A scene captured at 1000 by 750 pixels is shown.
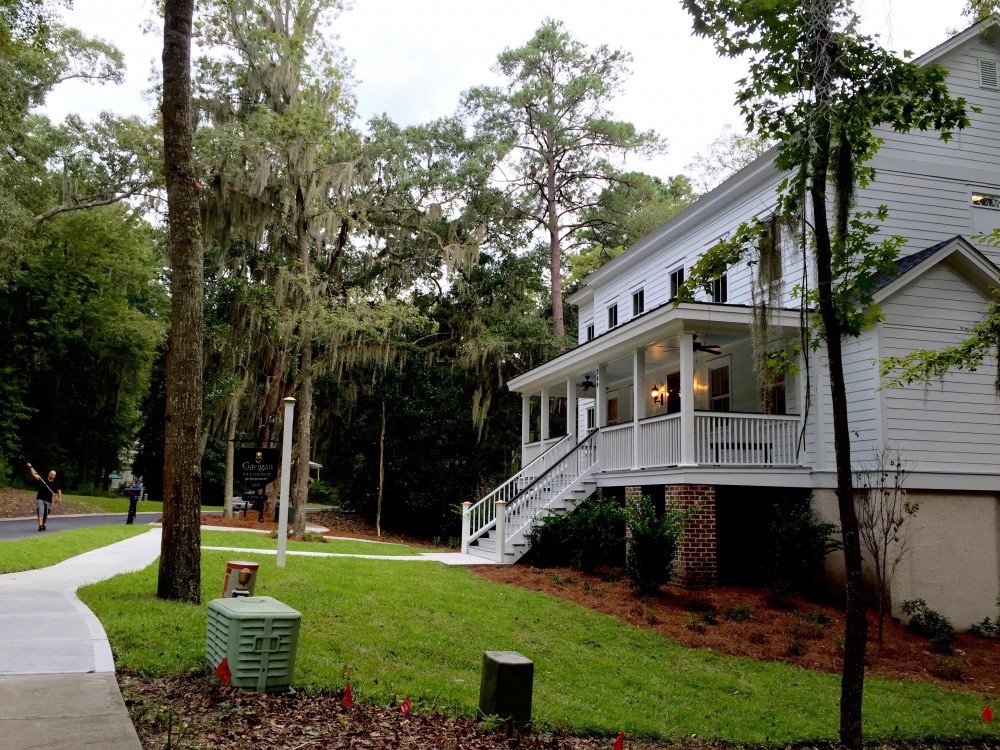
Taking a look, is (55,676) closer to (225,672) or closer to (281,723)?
(225,672)

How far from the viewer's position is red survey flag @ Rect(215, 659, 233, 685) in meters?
5.57

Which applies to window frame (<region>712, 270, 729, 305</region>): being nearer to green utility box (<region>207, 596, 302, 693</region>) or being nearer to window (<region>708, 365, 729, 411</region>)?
window (<region>708, 365, 729, 411</region>)

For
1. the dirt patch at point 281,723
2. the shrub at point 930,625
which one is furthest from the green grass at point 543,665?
the shrub at point 930,625

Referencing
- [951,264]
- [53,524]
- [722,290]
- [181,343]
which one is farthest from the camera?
Result: [53,524]

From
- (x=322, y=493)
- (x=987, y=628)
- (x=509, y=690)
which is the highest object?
(x=322, y=493)

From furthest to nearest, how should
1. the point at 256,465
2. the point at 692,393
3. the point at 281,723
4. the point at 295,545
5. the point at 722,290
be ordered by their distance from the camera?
the point at 722,290 < the point at 295,545 < the point at 256,465 < the point at 692,393 < the point at 281,723

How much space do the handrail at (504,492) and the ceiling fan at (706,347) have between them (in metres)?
3.85

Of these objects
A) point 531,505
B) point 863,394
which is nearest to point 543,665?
point 531,505

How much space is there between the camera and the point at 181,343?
8453 millimetres

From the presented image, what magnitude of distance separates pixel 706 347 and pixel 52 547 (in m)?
12.2

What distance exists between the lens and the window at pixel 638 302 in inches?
802

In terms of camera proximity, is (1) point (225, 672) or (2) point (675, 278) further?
(2) point (675, 278)

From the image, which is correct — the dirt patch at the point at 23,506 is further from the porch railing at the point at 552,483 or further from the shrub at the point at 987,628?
the shrub at the point at 987,628

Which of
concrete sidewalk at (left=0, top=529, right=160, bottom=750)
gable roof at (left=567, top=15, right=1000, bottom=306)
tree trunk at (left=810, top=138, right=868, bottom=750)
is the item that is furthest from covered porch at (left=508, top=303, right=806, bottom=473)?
concrete sidewalk at (left=0, top=529, right=160, bottom=750)
